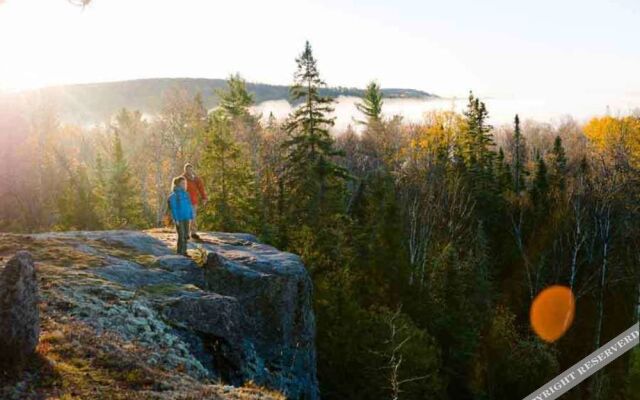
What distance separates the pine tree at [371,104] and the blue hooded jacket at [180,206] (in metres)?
54.5

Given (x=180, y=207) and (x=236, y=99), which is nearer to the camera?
(x=180, y=207)

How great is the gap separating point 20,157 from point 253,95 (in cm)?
2481

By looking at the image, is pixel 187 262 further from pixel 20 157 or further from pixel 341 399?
pixel 20 157

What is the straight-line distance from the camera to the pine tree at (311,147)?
3309cm

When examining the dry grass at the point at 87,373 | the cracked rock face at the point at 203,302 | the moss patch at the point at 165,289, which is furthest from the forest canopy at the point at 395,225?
the dry grass at the point at 87,373

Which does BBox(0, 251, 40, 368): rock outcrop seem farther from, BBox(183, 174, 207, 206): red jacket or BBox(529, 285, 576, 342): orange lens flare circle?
BBox(529, 285, 576, 342): orange lens flare circle

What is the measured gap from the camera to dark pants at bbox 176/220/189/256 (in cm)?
1435

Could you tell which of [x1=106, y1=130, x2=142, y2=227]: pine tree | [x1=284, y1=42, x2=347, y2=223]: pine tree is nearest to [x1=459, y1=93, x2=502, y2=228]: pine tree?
[x1=284, y1=42, x2=347, y2=223]: pine tree

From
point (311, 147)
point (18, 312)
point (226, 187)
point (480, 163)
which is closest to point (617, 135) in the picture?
point (480, 163)

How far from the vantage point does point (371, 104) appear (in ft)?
223

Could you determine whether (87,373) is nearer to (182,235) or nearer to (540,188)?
(182,235)

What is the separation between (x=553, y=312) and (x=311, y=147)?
2458 centimetres

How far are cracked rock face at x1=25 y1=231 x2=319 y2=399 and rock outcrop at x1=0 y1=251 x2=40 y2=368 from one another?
1994 millimetres

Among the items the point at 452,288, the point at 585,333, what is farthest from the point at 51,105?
the point at 585,333
